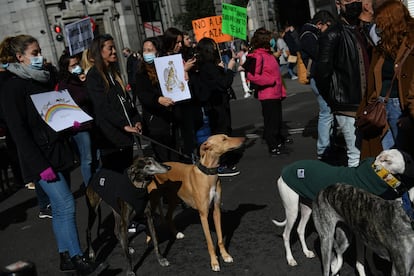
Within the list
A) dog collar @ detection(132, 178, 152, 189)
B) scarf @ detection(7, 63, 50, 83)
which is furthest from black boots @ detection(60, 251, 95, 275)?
scarf @ detection(7, 63, 50, 83)

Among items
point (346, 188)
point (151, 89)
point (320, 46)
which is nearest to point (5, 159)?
point (151, 89)

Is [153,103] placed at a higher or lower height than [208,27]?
lower

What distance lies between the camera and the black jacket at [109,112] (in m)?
5.02

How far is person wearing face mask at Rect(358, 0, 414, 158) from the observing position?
3.76 meters

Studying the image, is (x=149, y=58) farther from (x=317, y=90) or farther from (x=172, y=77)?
(x=317, y=90)

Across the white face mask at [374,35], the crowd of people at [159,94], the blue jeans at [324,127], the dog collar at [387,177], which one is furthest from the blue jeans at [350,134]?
the blue jeans at [324,127]

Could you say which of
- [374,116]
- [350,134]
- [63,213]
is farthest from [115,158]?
[374,116]

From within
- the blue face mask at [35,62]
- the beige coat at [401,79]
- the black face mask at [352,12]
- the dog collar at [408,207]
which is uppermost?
the blue face mask at [35,62]

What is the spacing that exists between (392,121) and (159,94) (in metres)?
2.86

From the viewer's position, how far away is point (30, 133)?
4.02m

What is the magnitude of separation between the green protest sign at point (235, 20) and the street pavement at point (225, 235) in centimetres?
280

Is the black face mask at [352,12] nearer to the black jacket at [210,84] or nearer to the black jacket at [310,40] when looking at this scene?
the black jacket at [310,40]

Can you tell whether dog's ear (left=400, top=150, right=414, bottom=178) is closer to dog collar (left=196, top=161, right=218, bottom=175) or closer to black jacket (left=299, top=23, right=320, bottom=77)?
dog collar (left=196, top=161, right=218, bottom=175)

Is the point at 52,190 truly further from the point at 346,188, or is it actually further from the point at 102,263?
the point at 346,188
